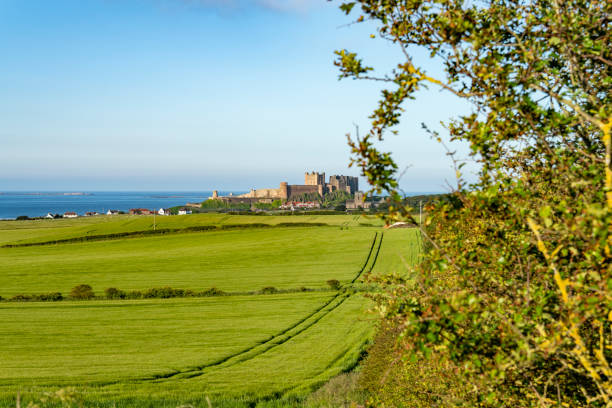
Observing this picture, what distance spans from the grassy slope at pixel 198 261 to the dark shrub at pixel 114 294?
3002 millimetres

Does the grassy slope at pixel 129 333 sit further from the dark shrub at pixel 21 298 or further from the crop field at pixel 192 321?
the dark shrub at pixel 21 298

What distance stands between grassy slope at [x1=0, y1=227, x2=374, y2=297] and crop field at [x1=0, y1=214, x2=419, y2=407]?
0.92ft

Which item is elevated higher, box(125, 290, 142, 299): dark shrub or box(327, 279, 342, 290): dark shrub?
box(327, 279, 342, 290): dark shrub

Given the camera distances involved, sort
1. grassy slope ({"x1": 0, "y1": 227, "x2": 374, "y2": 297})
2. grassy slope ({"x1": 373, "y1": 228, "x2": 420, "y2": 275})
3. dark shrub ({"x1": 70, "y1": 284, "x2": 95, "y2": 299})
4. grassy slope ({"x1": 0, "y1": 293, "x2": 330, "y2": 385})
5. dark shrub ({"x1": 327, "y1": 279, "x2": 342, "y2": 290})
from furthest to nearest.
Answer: grassy slope ({"x1": 373, "y1": 228, "x2": 420, "y2": 275}), grassy slope ({"x1": 0, "y1": 227, "x2": 374, "y2": 297}), dark shrub ({"x1": 327, "y1": 279, "x2": 342, "y2": 290}), dark shrub ({"x1": 70, "y1": 284, "x2": 95, "y2": 299}), grassy slope ({"x1": 0, "y1": 293, "x2": 330, "y2": 385})

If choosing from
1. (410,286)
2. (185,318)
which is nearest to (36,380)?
(185,318)

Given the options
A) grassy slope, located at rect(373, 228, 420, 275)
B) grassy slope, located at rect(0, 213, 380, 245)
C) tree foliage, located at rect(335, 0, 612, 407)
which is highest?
Answer: tree foliage, located at rect(335, 0, 612, 407)

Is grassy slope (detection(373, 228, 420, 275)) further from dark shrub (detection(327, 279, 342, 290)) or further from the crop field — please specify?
dark shrub (detection(327, 279, 342, 290))

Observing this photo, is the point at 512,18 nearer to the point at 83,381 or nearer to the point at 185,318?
the point at 83,381

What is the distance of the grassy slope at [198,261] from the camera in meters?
55.9

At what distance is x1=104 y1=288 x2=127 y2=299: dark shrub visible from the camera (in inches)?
1902

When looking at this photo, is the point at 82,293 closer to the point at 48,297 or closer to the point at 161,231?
the point at 48,297

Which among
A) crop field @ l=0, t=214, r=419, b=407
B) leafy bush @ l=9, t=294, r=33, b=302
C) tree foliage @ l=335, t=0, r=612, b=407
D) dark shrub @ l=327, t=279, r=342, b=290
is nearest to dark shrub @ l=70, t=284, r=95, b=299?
crop field @ l=0, t=214, r=419, b=407

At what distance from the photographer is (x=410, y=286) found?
524cm

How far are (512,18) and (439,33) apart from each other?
0.92m
